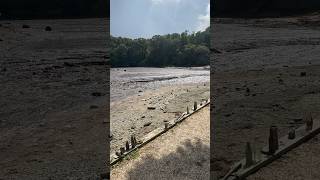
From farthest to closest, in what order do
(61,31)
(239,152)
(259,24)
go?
1. (259,24)
2. (61,31)
3. (239,152)

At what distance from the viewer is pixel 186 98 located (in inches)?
884

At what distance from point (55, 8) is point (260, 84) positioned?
2811 cm

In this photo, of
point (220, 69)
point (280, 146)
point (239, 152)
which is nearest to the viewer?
point (280, 146)

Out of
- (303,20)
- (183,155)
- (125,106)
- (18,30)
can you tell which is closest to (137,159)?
(183,155)

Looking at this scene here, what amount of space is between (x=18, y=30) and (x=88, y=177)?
28392 mm

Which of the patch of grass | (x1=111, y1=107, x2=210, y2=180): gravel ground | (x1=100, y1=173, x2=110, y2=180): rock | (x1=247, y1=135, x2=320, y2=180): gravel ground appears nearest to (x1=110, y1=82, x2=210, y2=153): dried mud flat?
the patch of grass

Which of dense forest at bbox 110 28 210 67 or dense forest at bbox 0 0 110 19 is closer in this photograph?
dense forest at bbox 0 0 110 19

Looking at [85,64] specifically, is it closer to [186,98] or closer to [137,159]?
[186,98]

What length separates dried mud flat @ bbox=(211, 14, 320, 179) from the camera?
12.2 metres

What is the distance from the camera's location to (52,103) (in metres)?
18.6

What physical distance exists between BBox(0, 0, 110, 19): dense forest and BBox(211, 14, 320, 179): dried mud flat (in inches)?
466

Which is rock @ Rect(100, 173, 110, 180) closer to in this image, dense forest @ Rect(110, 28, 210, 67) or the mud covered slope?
the mud covered slope

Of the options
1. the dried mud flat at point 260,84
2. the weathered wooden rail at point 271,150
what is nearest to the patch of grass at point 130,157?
the dried mud flat at point 260,84

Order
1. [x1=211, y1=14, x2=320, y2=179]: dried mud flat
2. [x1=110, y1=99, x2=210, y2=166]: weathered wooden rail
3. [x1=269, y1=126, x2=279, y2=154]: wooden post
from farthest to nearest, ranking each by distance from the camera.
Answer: [x1=211, y1=14, x2=320, y2=179]: dried mud flat
[x1=110, y1=99, x2=210, y2=166]: weathered wooden rail
[x1=269, y1=126, x2=279, y2=154]: wooden post
